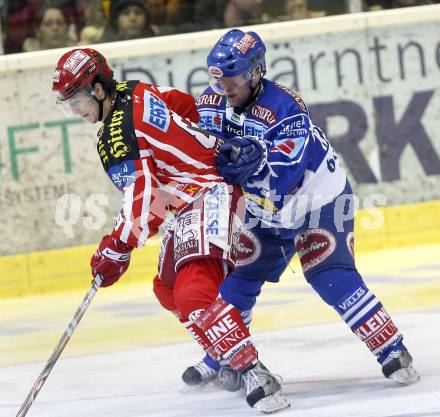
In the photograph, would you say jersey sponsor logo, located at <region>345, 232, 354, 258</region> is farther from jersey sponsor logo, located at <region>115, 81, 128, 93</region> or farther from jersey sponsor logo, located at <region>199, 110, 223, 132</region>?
jersey sponsor logo, located at <region>115, 81, 128, 93</region>

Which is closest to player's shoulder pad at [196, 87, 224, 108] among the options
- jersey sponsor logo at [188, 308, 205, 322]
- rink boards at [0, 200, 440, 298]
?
jersey sponsor logo at [188, 308, 205, 322]

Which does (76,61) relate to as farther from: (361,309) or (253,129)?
(361,309)

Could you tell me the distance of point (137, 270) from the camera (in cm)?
727

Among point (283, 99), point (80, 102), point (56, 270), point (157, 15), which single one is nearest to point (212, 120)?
point (283, 99)

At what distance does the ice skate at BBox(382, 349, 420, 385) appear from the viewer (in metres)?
4.37

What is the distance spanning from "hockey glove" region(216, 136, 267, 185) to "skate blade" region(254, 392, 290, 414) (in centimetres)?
76

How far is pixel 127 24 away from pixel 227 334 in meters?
3.65

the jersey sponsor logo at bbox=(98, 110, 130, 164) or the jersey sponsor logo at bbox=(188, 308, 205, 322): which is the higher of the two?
the jersey sponsor logo at bbox=(98, 110, 130, 164)

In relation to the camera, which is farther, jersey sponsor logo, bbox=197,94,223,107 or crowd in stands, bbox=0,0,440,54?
crowd in stands, bbox=0,0,440,54

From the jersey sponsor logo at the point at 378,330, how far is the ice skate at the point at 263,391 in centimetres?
39

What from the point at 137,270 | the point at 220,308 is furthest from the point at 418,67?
the point at 220,308

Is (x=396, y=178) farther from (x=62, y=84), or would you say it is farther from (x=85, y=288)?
(x=62, y=84)

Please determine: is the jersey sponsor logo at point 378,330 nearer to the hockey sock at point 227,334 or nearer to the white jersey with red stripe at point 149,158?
the hockey sock at point 227,334

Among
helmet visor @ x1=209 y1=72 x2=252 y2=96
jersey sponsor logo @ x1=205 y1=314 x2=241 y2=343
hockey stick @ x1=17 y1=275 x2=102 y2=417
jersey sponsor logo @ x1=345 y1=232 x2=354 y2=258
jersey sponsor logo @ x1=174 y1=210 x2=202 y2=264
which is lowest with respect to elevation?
hockey stick @ x1=17 y1=275 x2=102 y2=417
